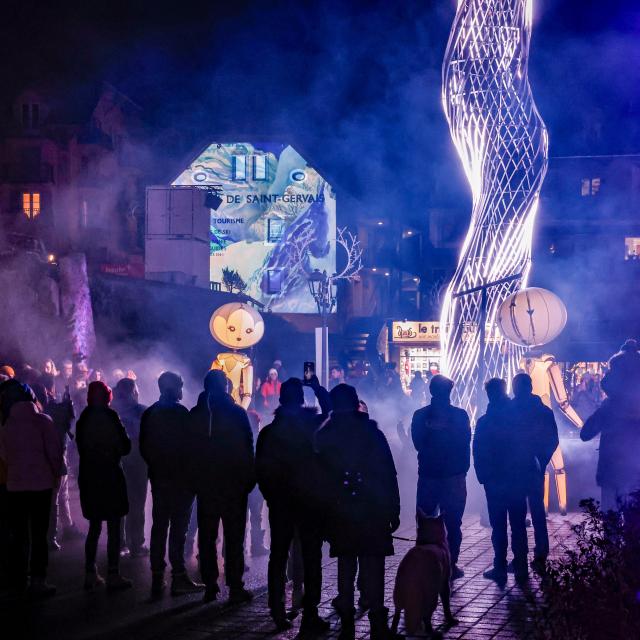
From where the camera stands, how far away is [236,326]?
64.7 feet

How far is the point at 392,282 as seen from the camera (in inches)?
2414

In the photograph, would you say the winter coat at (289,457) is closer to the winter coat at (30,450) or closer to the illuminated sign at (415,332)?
the winter coat at (30,450)

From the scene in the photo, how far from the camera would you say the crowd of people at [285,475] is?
265 inches

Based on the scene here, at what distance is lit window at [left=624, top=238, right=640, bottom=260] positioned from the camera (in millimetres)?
48719

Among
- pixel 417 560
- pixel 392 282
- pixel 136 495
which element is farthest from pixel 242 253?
pixel 417 560

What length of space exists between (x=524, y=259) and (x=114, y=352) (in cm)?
1278

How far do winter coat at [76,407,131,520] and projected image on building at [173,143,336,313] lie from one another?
4313 cm

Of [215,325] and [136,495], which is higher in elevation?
[215,325]

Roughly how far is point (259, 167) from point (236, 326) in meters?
33.7

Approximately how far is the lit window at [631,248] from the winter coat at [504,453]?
4141cm

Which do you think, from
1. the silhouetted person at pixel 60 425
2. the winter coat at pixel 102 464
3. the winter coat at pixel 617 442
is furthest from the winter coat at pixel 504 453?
the silhouetted person at pixel 60 425

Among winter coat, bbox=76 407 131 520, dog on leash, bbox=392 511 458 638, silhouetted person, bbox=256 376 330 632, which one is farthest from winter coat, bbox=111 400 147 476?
dog on leash, bbox=392 511 458 638

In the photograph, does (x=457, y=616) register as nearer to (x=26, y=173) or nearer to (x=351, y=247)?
(x=351, y=247)

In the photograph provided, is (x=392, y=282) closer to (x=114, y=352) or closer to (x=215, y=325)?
(x=114, y=352)
